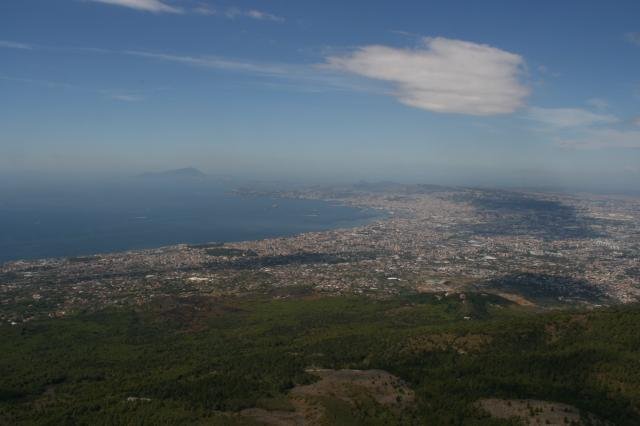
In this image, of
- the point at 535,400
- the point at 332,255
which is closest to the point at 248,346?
the point at 535,400

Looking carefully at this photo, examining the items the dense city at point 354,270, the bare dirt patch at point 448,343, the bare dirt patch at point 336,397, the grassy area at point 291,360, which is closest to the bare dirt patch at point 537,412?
the grassy area at point 291,360

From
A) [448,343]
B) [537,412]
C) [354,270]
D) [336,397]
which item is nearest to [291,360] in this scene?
[336,397]

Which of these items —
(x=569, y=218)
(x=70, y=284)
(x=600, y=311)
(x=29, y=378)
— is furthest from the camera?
(x=569, y=218)

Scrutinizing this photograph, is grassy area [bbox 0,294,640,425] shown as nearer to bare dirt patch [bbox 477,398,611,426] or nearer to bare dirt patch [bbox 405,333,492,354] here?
bare dirt patch [bbox 405,333,492,354]

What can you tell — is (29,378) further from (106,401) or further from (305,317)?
(305,317)

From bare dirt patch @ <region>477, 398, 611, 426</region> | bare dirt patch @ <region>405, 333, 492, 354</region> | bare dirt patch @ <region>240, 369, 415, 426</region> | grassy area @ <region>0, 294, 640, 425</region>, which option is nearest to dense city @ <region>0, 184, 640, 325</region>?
grassy area @ <region>0, 294, 640, 425</region>

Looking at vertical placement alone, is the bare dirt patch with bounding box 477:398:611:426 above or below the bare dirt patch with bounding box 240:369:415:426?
above

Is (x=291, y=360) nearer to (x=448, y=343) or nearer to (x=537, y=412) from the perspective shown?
(x=448, y=343)

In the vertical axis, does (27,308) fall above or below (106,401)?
below
